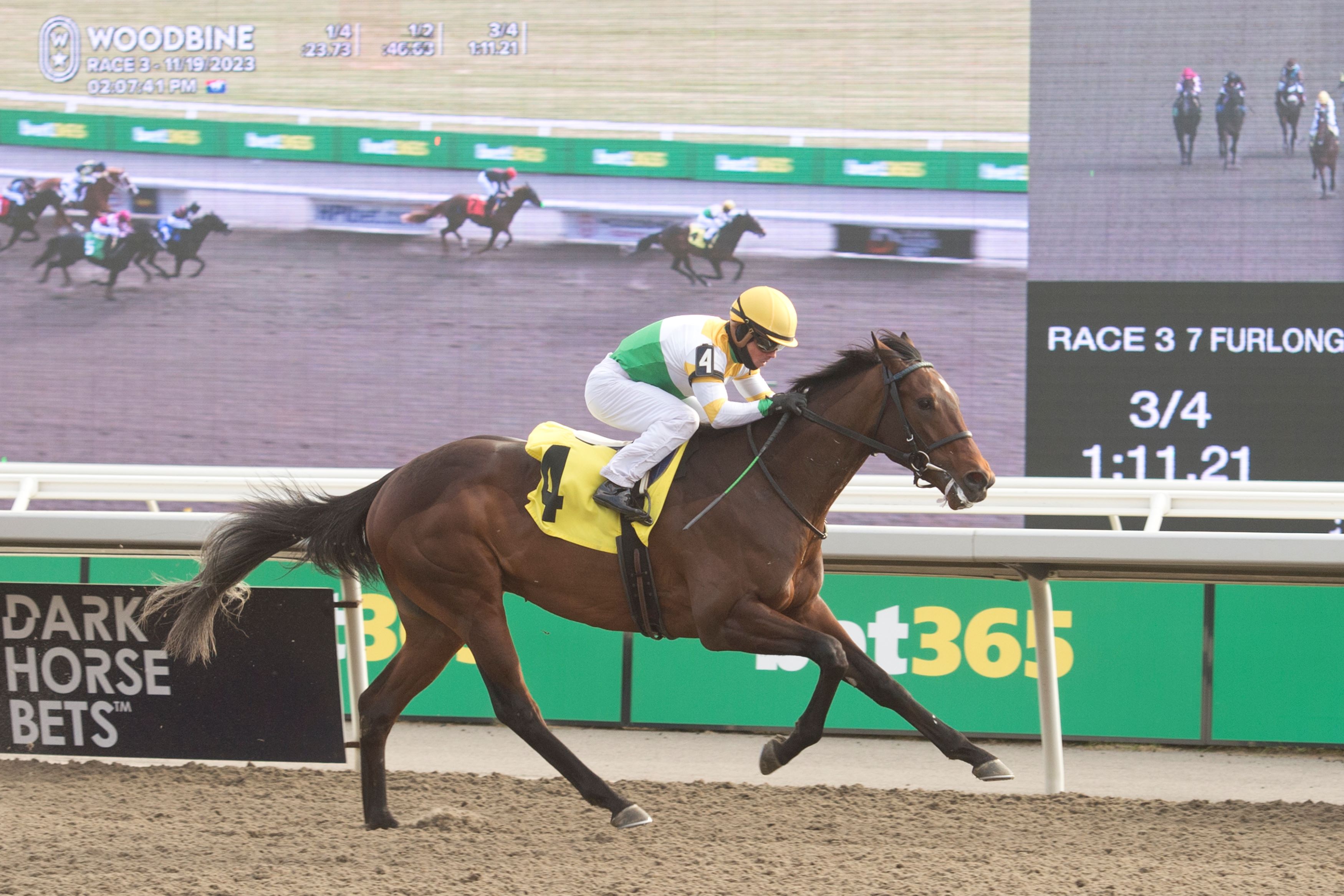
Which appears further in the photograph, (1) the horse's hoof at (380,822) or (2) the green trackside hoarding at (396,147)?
(2) the green trackside hoarding at (396,147)

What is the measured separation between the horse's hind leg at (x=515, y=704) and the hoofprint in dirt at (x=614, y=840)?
17 cm

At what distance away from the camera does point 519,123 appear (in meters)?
10.7

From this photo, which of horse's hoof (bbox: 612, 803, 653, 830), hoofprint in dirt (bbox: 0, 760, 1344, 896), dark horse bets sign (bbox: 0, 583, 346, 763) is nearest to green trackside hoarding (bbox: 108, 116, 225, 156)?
dark horse bets sign (bbox: 0, 583, 346, 763)

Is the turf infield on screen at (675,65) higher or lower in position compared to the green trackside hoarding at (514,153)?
higher

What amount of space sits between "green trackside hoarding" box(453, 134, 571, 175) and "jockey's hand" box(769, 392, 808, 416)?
7.12 metres

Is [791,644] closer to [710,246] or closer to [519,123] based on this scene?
[710,246]

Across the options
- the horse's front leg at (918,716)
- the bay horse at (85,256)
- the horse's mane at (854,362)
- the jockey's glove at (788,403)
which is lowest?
the horse's front leg at (918,716)

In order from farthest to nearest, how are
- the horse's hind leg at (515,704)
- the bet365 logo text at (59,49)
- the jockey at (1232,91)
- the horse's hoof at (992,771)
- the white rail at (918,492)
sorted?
the bet365 logo text at (59,49) → the jockey at (1232,91) → the white rail at (918,492) → the horse's hind leg at (515,704) → the horse's hoof at (992,771)

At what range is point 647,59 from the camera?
10.5m

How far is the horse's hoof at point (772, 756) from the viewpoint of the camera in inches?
155

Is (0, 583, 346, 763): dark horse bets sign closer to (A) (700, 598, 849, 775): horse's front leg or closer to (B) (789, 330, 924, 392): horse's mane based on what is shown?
(A) (700, 598, 849, 775): horse's front leg

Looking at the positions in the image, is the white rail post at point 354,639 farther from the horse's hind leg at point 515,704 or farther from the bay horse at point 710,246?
the bay horse at point 710,246

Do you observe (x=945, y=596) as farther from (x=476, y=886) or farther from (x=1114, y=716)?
(x=476, y=886)

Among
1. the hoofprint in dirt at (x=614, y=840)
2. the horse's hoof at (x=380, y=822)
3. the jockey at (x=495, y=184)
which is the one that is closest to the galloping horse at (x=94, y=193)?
the jockey at (x=495, y=184)
